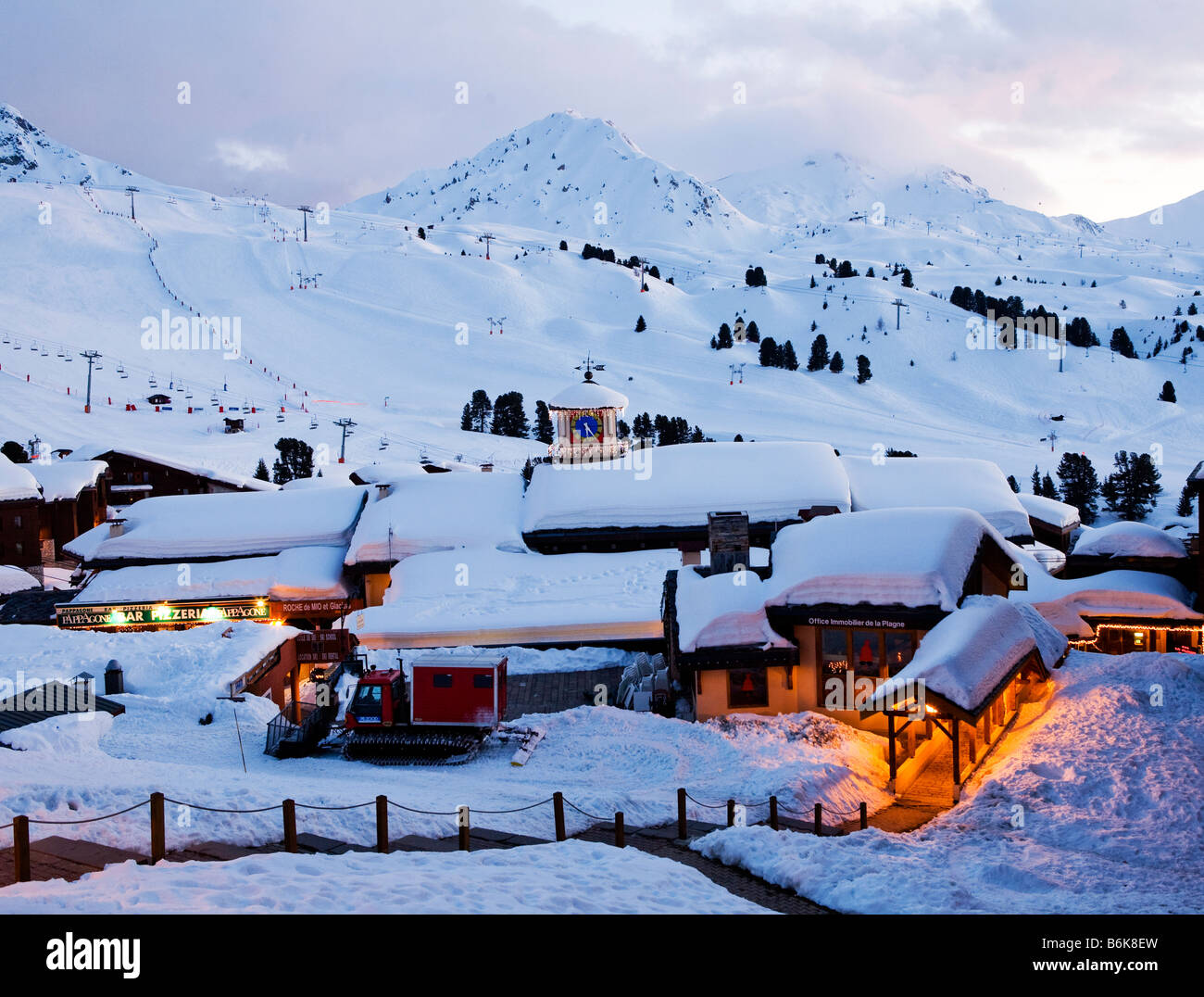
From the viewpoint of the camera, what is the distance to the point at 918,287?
15262 centimetres

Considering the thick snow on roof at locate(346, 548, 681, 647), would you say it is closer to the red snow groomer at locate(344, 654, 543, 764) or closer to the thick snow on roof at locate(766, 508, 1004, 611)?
the thick snow on roof at locate(766, 508, 1004, 611)

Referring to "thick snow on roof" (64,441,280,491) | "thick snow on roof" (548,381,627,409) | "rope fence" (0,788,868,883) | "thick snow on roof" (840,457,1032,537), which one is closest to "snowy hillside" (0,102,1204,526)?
"thick snow on roof" (64,441,280,491)

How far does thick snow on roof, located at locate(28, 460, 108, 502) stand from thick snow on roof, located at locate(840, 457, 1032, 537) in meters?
37.2

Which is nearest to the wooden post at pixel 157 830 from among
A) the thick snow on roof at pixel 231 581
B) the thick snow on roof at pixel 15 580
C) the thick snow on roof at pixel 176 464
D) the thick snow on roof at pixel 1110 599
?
the thick snow on roof at pixel 231 581

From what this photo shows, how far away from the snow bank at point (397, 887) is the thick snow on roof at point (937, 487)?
26419mm

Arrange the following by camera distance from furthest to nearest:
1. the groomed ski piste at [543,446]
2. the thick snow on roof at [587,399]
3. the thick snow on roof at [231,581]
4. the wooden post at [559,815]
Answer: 1. the thick snow on roof at [587,399]
2. the thick snow on roof at [231,581]
3. the wooden post at [559,815]
4. the groomed ski piste at [543,446]

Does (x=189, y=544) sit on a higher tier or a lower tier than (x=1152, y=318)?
lower

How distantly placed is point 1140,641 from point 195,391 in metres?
75.1

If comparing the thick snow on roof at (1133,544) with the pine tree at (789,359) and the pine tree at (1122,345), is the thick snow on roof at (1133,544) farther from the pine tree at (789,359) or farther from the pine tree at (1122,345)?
the pine tree at (1122,345)

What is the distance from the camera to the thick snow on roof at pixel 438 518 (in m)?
33.8
